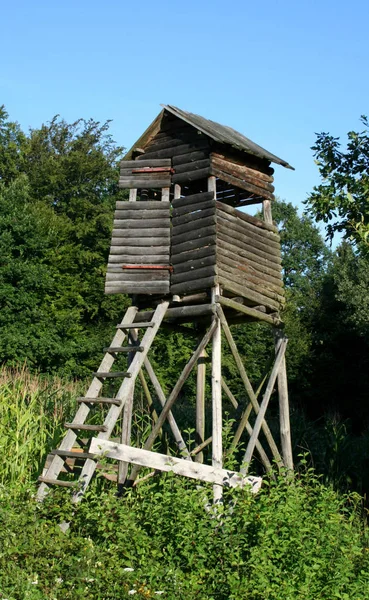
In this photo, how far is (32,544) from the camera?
7465 mm

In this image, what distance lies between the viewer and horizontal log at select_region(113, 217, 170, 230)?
38.8 feet

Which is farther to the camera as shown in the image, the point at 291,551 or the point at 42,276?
the point at 42,276

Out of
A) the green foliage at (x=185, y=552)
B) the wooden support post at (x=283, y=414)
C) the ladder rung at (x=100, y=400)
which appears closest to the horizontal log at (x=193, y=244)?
the wooden support post at (x=283, y=414)

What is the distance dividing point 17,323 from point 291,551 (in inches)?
800

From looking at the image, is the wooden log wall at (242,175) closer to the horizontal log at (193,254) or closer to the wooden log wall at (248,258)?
the wooden log wall at (248,258)

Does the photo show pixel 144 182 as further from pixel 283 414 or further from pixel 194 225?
pixel 283 414

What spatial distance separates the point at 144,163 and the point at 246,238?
6.63ft

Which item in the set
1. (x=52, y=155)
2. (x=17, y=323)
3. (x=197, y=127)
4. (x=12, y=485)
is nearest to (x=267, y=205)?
(x=197, y=127)

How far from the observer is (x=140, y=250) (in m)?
11.7

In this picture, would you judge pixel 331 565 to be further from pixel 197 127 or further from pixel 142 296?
pixel 197 127

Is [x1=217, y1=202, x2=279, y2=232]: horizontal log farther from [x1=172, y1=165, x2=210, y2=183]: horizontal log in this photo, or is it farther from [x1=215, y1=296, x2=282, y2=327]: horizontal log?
[x1=215, y1=296, x2=282, y2=327]: horizontal log

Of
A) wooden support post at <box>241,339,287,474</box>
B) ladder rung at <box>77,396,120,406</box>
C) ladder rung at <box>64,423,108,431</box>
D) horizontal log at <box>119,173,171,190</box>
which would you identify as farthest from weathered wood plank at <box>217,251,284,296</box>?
ladder rung at <box>64,423,108,431</box>

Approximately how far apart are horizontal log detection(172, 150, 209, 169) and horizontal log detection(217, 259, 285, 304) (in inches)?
69.0

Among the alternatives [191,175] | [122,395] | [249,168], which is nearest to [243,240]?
[191,175]
